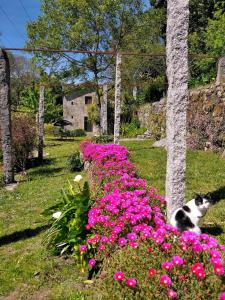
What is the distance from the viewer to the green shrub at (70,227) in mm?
5325

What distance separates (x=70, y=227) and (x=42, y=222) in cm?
244

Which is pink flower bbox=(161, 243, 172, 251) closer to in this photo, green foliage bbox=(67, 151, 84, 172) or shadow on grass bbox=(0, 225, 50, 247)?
shadow on grass bbox=(0, 225, 50, 247)

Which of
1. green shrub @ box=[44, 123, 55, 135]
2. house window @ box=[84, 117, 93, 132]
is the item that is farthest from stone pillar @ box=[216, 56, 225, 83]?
house window @ box=[84, 117, 93, 132]

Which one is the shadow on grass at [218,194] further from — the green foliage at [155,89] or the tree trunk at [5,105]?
the green foliage at [155,89]

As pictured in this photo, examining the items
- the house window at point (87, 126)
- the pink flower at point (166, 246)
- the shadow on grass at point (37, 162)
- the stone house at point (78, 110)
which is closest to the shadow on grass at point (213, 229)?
the pink flower at point (166, 246)

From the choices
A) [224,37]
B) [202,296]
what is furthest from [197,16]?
[202,296]

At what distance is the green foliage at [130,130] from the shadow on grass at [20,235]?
21.8 m

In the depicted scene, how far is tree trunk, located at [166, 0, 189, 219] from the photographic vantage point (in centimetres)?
542

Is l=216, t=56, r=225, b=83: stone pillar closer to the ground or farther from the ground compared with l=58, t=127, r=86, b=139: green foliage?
farther from the ground

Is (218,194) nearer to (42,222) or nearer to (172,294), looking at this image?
(42,222)

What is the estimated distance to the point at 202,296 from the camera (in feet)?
9.27

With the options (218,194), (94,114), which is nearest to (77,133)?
(94,114)

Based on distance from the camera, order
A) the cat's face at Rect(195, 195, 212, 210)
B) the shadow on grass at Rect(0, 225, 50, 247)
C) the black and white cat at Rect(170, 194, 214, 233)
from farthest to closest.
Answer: the shadow on grass at Rect(0, 225, 50, 247), the cat's face at Rect(195, 195, 212, 210), the black and white cat at Rect(170, 194, 214, 233)

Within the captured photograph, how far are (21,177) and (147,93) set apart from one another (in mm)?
20984
